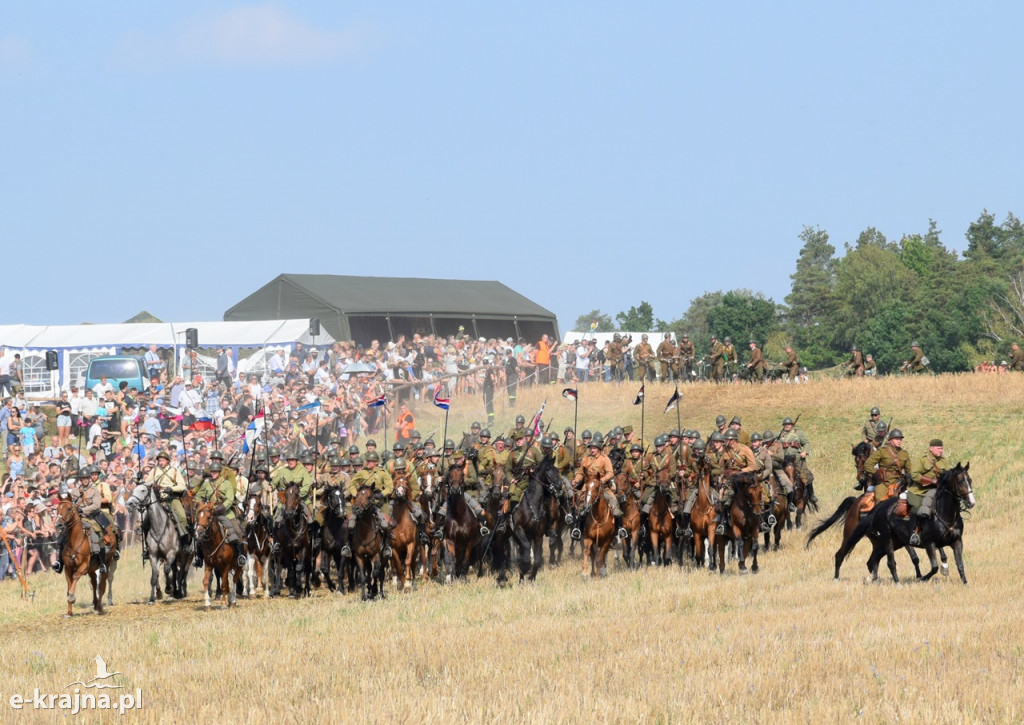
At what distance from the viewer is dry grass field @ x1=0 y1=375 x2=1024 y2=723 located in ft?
38.9

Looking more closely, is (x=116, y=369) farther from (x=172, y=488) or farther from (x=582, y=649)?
(x=582, y=649)

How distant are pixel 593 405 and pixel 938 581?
2564 centimetres

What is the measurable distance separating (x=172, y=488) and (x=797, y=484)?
1364 centimetres

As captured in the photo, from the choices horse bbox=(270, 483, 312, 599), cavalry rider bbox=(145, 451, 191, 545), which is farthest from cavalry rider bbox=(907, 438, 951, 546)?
cavalry rider bbox=(145, 451, 191, 545)

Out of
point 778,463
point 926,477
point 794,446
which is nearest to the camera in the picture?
point 926,477

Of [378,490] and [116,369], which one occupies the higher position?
[116,369]

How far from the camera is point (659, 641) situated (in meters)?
15.5

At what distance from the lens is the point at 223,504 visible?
77.6 ft

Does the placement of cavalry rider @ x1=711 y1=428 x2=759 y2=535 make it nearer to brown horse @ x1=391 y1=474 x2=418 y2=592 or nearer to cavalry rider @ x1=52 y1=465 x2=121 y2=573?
brown horse @ x1=391 y1=474 x2=418 y2=592

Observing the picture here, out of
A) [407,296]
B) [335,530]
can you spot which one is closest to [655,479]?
[335,530]

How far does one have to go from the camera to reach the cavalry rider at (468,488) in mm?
24188

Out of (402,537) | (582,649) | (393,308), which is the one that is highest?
(393,308)

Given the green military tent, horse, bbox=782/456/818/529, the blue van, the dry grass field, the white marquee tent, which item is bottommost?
the dry grass field

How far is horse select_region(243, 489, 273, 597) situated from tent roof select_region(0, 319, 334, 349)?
2456 cm
